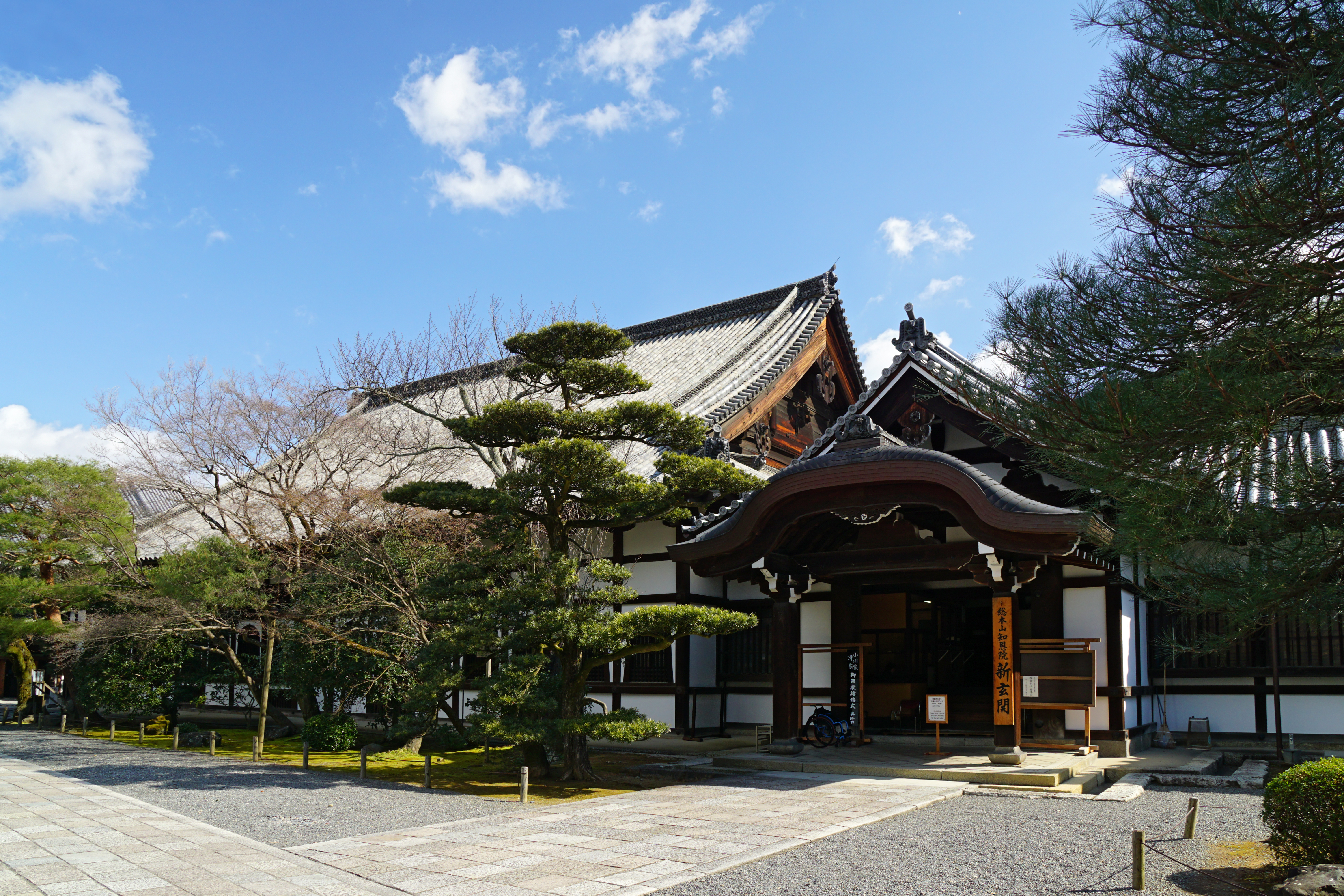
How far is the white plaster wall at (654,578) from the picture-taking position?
50.9ft

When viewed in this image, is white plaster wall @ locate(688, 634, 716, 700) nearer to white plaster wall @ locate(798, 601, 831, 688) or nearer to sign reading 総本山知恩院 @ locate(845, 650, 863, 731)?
white plaster wall @ locate(798, 601, 831, 688)

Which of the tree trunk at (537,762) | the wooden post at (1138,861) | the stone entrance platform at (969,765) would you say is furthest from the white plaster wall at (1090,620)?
the tree trunk at (537,762)

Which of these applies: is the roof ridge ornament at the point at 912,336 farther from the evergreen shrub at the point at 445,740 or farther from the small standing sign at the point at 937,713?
the evergreen shrub at the point at 445,740

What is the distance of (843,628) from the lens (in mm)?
14156

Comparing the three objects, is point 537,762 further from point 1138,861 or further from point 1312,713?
point 1312,713

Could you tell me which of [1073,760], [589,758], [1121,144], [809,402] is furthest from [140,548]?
[1121,144]

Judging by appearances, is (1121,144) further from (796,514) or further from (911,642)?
(911,642)

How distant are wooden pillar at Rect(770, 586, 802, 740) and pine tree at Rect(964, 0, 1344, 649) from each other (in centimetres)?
681

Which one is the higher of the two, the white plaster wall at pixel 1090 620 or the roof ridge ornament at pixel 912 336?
the roof ridge ornament at pixel 912 336

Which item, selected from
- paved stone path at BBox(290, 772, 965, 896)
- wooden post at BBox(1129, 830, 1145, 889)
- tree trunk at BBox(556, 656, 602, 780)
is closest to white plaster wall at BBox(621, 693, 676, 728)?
tree trunk at BBox(556, 656, 602, 780)

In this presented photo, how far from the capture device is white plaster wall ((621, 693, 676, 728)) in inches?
588

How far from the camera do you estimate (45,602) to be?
733 inches

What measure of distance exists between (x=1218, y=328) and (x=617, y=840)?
18.7ft

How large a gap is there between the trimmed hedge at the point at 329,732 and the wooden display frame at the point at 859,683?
297 inches
